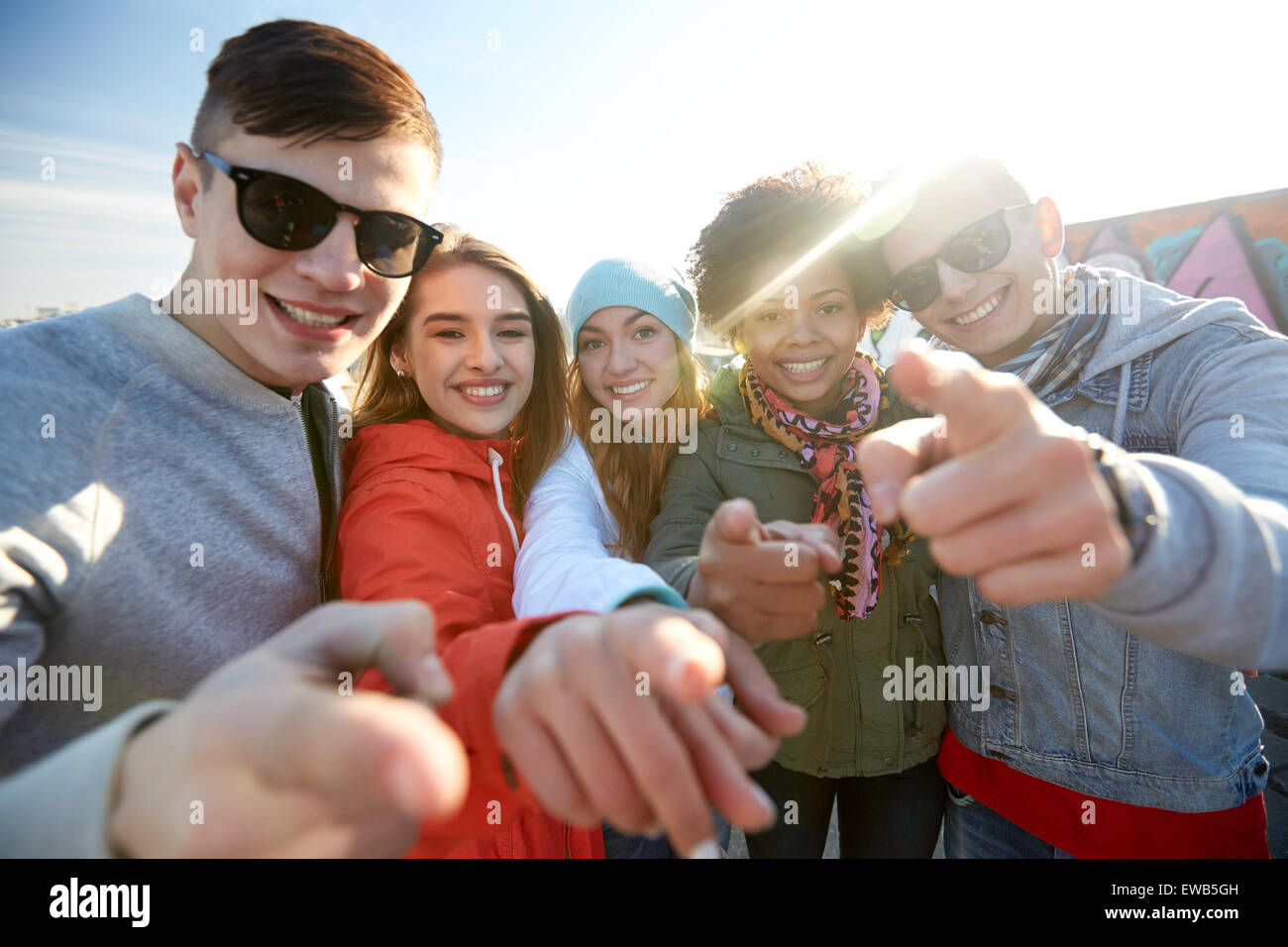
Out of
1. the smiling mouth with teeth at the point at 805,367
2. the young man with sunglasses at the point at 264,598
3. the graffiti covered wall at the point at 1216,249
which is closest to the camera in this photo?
the young man with sunglasses at the point at 264,598

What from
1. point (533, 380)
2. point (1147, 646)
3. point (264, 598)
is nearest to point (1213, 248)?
point (1147, 646)

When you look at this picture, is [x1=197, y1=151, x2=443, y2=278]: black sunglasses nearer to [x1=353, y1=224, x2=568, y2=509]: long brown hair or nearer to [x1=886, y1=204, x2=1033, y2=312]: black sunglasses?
[x1=353, y1=224, x2=568, y2=509]: long brown hair

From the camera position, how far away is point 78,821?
0.46 m

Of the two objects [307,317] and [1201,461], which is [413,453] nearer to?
[307,317]

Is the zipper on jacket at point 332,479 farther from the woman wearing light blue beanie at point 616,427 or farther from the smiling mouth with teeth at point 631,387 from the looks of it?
the smiling mouth with teeth at point 631,387

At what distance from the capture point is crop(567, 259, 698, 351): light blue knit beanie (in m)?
2.20

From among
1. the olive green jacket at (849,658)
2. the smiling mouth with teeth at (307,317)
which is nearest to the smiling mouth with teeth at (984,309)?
the olive green jacket at (849,658)

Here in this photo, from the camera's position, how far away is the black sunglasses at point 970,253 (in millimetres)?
1686

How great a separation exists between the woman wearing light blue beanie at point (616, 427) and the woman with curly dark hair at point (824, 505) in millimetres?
166

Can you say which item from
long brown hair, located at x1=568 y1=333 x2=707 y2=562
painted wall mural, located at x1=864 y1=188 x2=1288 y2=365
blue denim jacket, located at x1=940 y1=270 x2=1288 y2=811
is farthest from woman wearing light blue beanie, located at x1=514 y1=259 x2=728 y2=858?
painted wall mural, located at x1=864 y1=188 x2=1288 y2=365

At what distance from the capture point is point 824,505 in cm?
177

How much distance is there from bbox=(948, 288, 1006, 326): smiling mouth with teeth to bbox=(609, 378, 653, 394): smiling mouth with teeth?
3.80 feet

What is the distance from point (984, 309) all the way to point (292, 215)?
2025 mm
